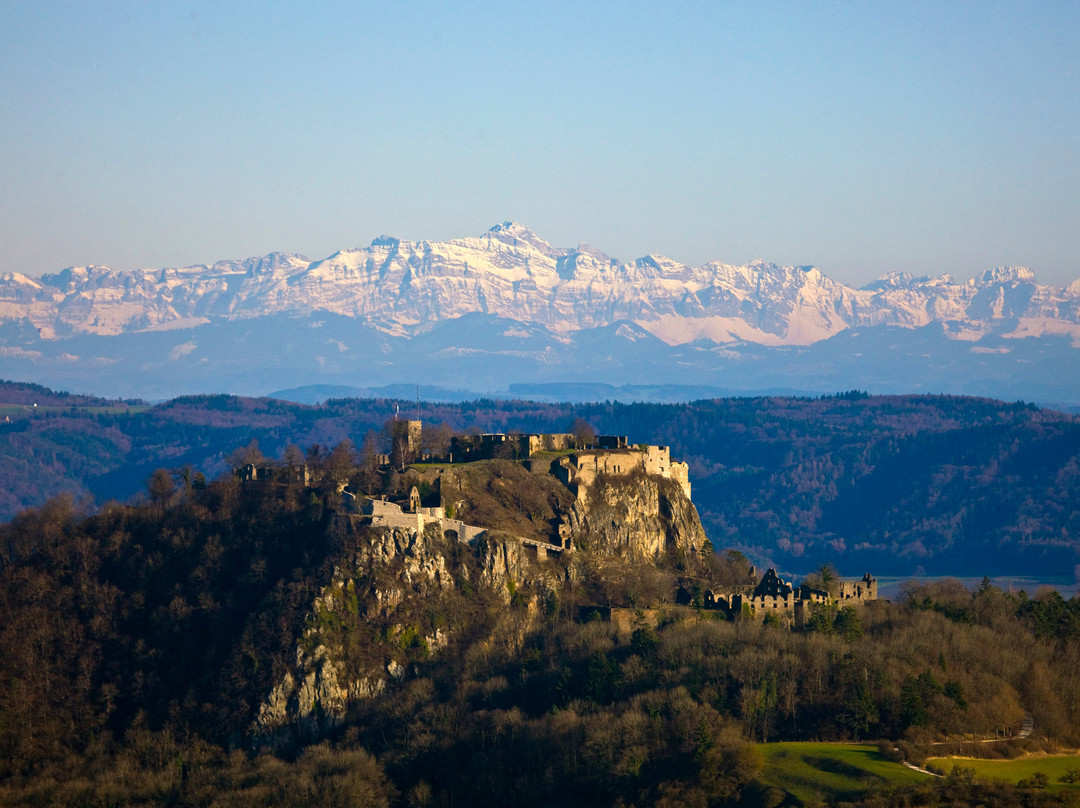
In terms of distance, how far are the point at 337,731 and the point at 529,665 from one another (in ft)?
53.2

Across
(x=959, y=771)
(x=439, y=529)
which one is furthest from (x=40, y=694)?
(x=959, y=771)

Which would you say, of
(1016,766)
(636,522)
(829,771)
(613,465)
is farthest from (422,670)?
(1016,766)

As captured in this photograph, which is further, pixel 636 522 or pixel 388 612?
pixel 636 522

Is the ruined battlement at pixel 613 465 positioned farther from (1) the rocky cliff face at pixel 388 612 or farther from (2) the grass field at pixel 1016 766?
(2) the grass field at pixel 1016 766

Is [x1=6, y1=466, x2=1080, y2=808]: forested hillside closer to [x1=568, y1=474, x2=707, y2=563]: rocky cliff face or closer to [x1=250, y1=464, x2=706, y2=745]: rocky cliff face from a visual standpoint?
[x1=250, y1=464, x2=706, y2=745]: rocky cliff face

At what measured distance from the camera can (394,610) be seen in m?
134

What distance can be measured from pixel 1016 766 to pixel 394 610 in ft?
169

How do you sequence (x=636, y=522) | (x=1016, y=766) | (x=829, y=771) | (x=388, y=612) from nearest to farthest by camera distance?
1. (x=829, y=771)
2. (x=1016, y=766)
3. (x=388, y=612)
4. (x=636, y=522)

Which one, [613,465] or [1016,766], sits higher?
[613,465]

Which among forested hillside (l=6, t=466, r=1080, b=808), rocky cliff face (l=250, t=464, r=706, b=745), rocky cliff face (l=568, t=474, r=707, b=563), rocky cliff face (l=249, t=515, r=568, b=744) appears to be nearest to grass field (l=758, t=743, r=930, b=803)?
forested hillside (l=6, t=466, r=1080, b=808)

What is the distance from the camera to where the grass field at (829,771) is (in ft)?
344

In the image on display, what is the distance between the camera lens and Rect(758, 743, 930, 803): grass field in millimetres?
104750

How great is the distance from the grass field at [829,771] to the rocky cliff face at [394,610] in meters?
29.8

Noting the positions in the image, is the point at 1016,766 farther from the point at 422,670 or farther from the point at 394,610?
the point at 394,610
